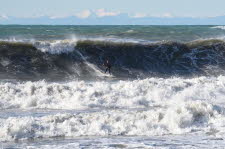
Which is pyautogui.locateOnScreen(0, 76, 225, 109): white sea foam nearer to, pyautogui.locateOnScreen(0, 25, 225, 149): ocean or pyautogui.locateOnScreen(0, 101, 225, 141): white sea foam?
pyautogui.locateOnScreen(0, 25, 225, 149): ocean

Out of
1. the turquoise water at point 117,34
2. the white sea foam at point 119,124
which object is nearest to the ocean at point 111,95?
the white sea foam at point 119,124

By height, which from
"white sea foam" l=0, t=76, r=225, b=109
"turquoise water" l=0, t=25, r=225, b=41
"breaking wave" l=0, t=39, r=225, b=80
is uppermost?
"turquoise water" l=0, t=25, r=225, b=41

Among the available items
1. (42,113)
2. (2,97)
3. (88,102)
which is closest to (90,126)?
(42,113)

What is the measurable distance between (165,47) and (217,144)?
19951mm

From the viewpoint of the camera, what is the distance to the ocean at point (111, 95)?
39.1ft

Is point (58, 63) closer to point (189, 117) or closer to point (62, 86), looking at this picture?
point (62, 86)

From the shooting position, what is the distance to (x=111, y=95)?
1794 centimetres

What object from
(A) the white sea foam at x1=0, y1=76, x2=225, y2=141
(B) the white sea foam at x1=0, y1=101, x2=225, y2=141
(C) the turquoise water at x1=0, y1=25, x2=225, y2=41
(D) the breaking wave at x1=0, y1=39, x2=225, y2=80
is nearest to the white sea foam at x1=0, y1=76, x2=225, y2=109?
(A) the white sea foam at x1=0, y1=76, x2=225, y2=141

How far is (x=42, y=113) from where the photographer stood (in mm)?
14977

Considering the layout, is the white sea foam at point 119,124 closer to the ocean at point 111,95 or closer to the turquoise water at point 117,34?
the ocean at point 111,95

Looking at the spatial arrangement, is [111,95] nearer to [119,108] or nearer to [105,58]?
[119,108]

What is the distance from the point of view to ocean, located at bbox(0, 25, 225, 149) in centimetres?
1191

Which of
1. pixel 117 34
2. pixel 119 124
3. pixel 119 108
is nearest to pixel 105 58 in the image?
pixel 119 108

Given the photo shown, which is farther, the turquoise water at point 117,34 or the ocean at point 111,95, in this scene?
the turquoise water at point 117,34
